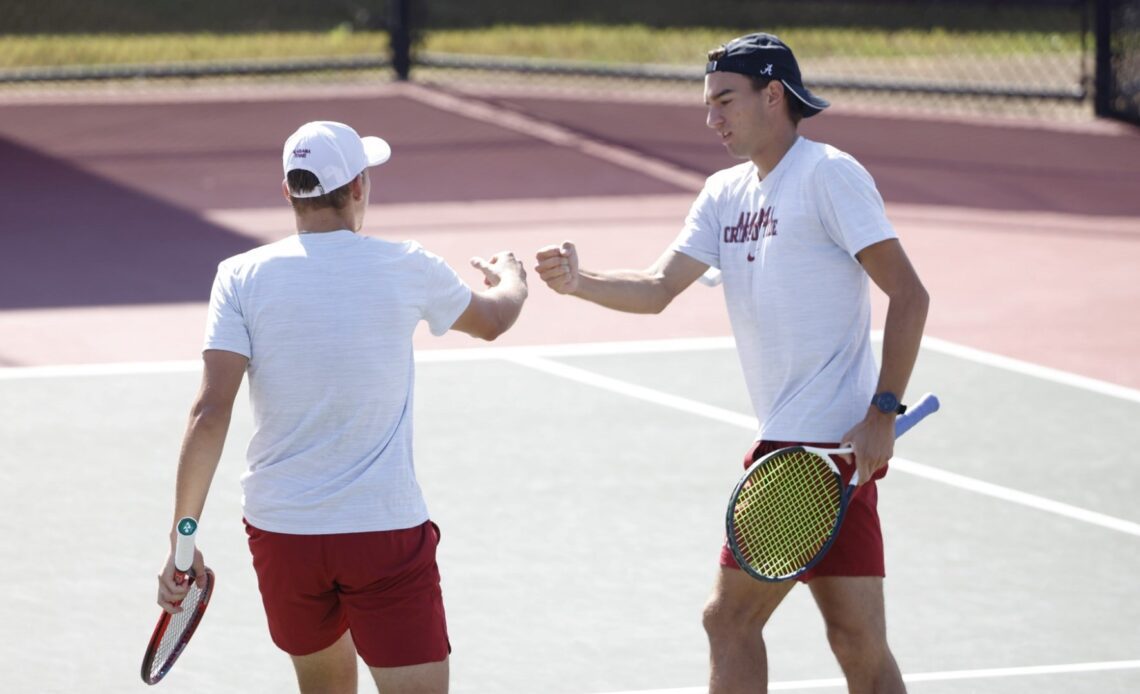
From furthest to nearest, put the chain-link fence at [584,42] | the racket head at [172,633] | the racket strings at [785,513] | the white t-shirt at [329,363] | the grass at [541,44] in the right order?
the grass at [541,44]
the chain-link fence at [584,42]
the racket strings at [785,513]
the racket head at [172,633]
the white t-shirt at [329,363]

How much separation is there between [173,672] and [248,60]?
16291 millimetres

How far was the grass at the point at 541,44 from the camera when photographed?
21734 mm

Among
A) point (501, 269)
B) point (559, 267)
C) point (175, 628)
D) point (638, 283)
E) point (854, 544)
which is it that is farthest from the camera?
point (638, 283)

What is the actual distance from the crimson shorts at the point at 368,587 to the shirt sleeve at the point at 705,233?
4.31 ft

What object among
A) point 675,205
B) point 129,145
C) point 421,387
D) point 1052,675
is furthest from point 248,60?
point 1052,675

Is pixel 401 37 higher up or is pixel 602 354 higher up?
pixel 401 37

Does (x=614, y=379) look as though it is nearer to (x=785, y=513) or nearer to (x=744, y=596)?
(x=744, y=596)

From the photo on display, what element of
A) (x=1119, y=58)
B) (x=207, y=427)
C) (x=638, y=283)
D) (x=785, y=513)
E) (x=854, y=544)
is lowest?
(x=1119, y=58)

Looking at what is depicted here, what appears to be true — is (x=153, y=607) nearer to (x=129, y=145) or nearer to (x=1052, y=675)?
(x=1052, y=675)

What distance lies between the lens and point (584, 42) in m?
23.1

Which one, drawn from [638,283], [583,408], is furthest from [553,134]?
[638,283]

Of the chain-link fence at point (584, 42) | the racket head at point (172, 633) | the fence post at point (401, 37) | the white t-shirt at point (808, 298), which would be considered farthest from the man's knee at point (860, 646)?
the fence post at point (401, 37)

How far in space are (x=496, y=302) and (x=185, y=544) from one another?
40.5 inches

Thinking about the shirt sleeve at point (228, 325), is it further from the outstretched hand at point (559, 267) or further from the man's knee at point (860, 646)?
the man's knee at point (860, 646)
